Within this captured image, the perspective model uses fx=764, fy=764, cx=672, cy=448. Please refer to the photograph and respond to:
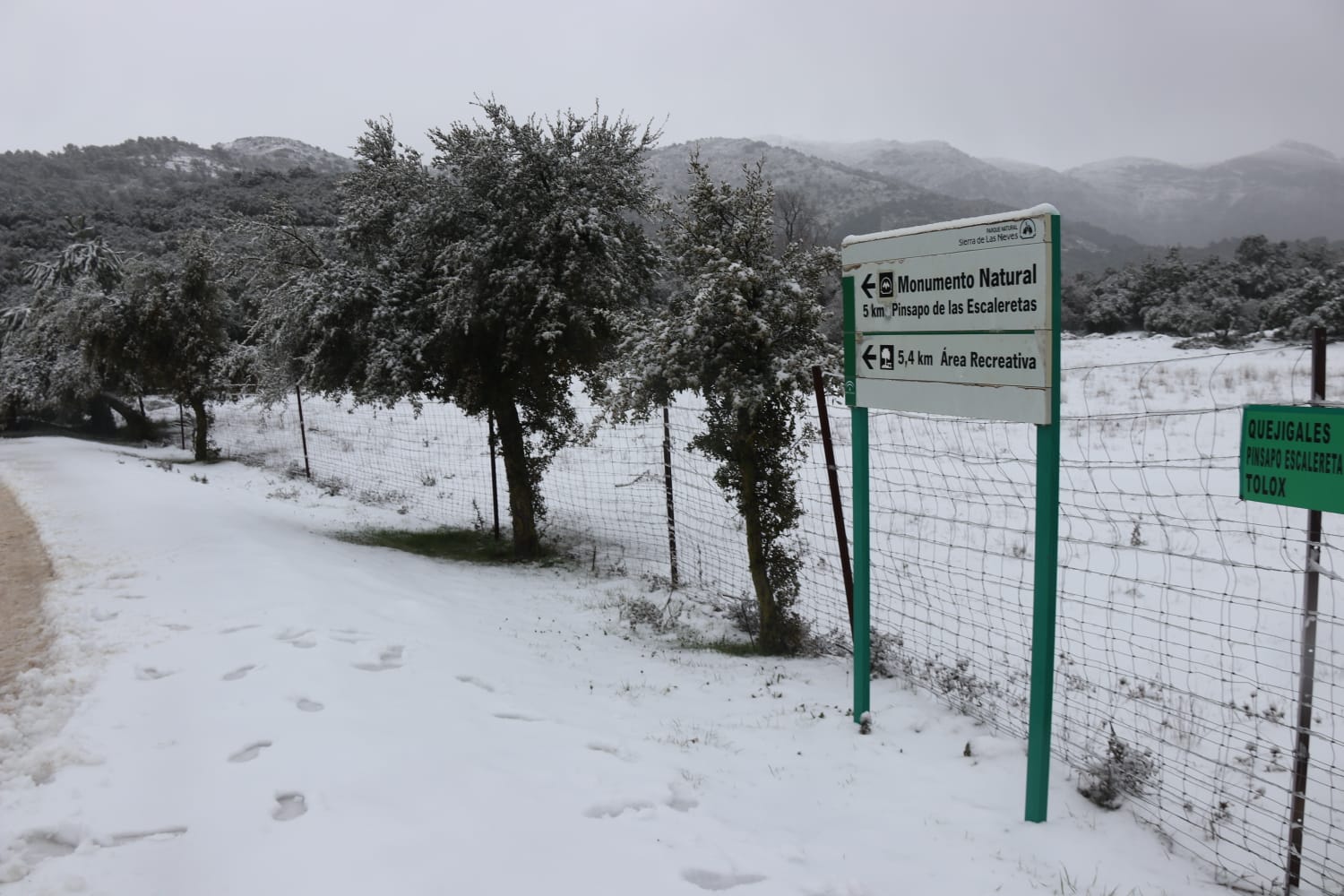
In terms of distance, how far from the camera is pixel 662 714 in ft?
16.7

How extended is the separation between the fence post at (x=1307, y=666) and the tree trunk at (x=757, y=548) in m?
3.83

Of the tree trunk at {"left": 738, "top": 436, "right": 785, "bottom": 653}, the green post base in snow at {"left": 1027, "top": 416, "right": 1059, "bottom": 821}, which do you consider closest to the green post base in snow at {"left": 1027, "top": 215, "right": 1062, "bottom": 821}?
the green post base in snow at {"left": 1027, "top": 416, "right": 1059, "bottom": 821}

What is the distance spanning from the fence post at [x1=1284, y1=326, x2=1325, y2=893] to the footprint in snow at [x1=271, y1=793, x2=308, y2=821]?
167 inches

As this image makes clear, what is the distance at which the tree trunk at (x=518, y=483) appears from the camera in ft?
35.8

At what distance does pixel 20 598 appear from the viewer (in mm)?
6770

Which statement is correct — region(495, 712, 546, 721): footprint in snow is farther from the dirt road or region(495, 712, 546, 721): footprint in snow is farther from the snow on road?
the dirt road

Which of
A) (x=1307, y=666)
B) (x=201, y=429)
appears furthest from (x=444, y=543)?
(x=201, y=429)

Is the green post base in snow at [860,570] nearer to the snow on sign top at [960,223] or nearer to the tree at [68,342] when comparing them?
the snow on sign top at [960,223]

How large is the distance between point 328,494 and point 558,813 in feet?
42.9

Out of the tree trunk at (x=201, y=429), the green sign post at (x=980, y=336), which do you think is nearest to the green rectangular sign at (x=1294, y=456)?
the green sign post at (x=980, y=336)

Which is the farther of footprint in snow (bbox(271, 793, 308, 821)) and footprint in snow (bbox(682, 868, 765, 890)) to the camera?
footprint in snow (bbox(271, 793, 308, 821))

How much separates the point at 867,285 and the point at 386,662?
13.7 feet

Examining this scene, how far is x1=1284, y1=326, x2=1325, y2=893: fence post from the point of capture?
302cm

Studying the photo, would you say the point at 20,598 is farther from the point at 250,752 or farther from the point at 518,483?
the point at 518,483
